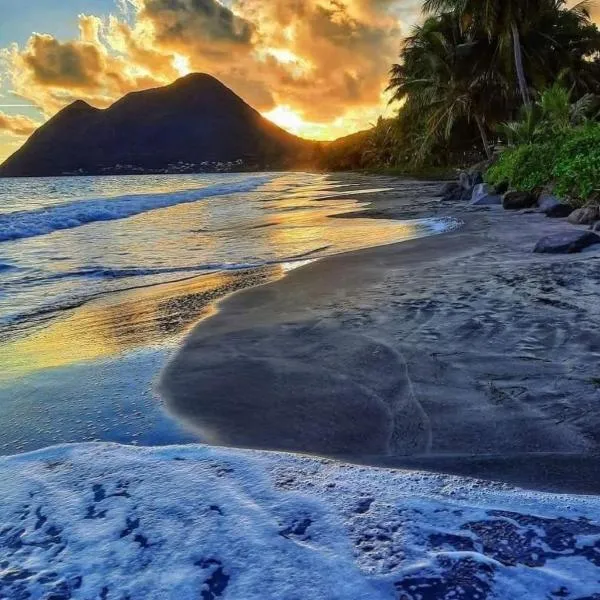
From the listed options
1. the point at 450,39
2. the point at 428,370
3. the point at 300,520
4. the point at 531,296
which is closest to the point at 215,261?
the point at 531,296

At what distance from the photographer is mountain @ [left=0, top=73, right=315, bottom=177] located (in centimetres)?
14450

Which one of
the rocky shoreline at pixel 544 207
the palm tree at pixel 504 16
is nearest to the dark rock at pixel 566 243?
the rocky shoreline at pixel 544 207

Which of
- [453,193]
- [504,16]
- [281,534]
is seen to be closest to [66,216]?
[453,193]

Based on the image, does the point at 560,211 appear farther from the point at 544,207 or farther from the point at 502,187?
the point at 502,187

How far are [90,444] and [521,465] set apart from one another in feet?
5.46

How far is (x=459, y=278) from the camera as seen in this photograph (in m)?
5.17

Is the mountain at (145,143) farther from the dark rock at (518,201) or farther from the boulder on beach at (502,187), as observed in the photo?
the dark rock at (518,201)

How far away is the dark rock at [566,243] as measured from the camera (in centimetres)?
620

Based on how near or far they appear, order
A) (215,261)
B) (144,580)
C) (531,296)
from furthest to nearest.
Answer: (215,261)
(531,296)
(144,580)

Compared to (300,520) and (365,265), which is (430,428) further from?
(365,265)

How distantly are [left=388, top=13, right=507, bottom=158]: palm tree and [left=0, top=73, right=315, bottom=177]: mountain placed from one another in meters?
94.9

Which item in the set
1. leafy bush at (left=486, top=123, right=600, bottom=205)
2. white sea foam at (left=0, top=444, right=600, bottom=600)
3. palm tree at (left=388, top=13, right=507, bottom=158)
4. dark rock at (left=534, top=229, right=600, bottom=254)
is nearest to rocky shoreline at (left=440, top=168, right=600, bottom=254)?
dark rock at (left=534, top=229, right=600, bottom=254)

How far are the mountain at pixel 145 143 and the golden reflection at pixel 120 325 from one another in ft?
400

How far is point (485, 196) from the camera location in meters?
14.9
